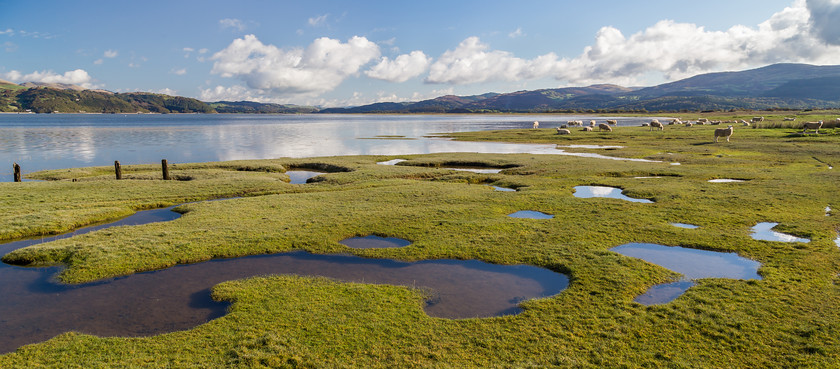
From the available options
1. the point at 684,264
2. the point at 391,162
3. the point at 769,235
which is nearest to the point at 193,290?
the point at 684,264

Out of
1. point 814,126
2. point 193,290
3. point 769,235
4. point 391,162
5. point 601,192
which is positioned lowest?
point 193,290

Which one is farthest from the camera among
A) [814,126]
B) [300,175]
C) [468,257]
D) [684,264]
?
[814,126]

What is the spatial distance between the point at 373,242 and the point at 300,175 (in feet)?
84.4

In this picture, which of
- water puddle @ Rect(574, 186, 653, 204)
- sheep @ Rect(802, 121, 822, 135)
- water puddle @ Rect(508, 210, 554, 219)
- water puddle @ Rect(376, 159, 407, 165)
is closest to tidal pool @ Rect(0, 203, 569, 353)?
water puddle @ Rect(508, 210, 554, 219)

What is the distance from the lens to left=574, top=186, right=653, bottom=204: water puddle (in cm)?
2528

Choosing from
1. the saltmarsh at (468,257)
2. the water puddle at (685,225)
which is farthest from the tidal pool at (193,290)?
the water puddle at (685,225)

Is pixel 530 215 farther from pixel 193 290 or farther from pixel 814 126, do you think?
pixel 814 126

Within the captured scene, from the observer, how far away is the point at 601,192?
27.5 m

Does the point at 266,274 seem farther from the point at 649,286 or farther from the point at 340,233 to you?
the point at 649,286

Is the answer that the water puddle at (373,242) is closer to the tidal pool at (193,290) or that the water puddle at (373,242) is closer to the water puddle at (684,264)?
the tidal pool at (193,290)

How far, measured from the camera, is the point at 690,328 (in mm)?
9656

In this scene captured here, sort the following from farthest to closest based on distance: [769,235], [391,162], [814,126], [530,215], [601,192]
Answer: [814,126] < [391,162] < [601,192] < [530,215] < [769,235]

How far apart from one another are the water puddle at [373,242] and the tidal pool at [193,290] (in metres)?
1.47

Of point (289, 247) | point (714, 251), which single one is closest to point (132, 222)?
point (289, 247)
